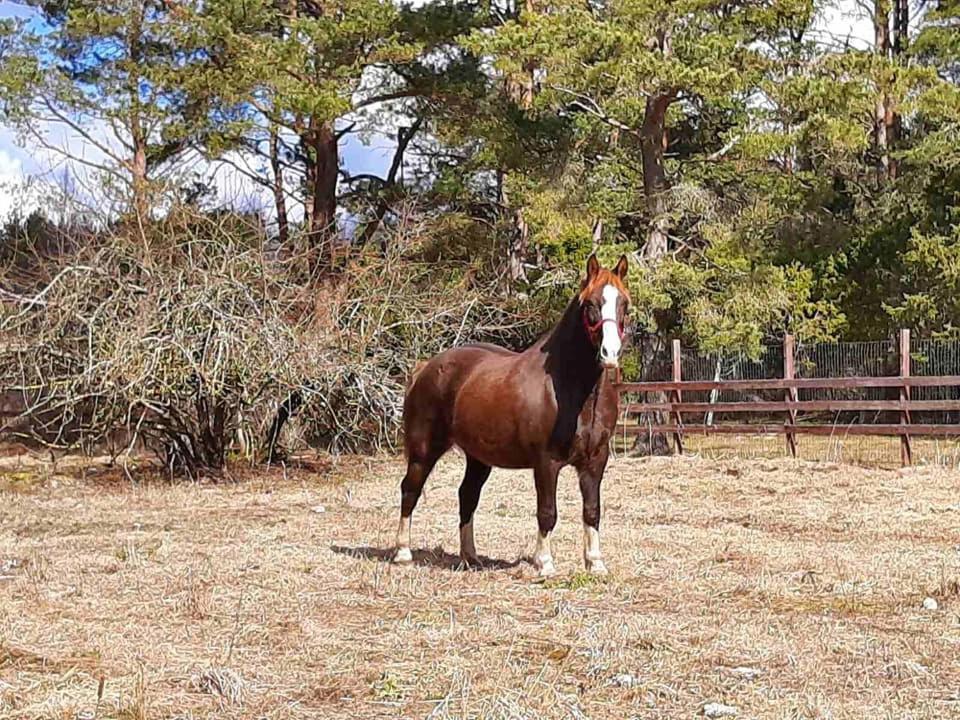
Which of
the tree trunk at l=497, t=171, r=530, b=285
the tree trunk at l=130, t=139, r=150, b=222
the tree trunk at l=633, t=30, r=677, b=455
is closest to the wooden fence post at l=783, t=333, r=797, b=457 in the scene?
the tree trunk at l=633, t=30, r=677, b=455

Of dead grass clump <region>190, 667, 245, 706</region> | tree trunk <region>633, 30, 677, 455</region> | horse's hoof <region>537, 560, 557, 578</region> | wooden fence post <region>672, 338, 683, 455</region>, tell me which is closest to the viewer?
dead grass clump <region>190, 667, 245, 706</region>

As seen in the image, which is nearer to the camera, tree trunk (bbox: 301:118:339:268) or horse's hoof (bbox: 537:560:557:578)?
horse's hoof (bbox: 537:560:557:578)

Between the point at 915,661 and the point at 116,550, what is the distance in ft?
19.6

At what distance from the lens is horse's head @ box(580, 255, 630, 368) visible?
22.4 feet

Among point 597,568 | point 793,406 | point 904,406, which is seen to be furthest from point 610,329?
point 793,406

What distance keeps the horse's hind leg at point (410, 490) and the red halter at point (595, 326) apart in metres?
1.69

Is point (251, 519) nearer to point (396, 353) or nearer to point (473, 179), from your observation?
point (396, 353)

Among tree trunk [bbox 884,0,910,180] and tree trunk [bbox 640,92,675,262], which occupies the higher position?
tree trunk [bbox 884,0,910,180]

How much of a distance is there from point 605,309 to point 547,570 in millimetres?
1707

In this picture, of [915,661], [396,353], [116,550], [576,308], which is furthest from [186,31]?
[915,661]

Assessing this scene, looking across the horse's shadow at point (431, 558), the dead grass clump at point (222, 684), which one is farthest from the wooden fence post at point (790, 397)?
the dead grass clump at point (222, 684)

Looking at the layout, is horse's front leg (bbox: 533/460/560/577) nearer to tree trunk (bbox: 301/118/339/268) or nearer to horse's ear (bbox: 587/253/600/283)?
horse's ear (bbox: 587/253/600/283)

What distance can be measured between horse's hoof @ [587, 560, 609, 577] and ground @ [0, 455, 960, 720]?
94mm

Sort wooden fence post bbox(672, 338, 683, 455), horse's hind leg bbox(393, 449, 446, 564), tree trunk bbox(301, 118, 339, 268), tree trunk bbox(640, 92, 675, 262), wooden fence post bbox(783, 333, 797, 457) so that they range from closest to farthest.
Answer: horse's hind leg bbox(393, 449, 446, 564) → wooden fence post bbox(783, 333, 797, 457) → wooden fence post bbox(672, 338, 683, 455) → tree trunk bbox(640, 92, 675, 262) → tree trunk bbox(301, 118, 339, 268)
